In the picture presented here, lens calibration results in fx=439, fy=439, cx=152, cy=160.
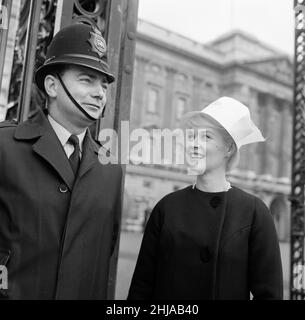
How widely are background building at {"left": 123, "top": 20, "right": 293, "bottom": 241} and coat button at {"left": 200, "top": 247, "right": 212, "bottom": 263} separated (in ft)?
82.8

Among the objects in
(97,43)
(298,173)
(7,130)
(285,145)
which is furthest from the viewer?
(285,145)

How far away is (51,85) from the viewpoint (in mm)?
1992

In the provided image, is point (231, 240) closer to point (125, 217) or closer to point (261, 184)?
point (125, 217)

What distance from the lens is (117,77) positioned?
2.60 metres

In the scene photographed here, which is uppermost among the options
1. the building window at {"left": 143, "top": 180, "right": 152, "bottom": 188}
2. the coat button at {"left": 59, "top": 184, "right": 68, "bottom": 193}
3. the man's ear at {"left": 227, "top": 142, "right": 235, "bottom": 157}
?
the building window at {"left": 143, "top": 180, "right": 152, "bottom": 188}

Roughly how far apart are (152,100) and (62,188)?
31416 millimetres

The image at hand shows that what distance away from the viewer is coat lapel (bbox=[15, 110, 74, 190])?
1858 millimetres

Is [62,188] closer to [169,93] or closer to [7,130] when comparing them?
[7,130]

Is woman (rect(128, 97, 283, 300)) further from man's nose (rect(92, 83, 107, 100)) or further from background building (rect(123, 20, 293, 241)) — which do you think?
background building (rect(123, 20, 293, 241))

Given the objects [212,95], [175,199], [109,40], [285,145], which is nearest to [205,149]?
[175,199]

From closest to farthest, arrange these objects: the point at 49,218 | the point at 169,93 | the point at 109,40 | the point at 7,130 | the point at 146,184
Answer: the point at 49,218, the point at 7,130, the point at 109,40, the point at 146,184, the point at 169,93

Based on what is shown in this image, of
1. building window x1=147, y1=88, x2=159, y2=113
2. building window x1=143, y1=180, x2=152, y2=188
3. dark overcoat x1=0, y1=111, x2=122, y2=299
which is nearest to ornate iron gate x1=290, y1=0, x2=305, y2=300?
dark overcoat x1=0, y1=111, x2=122, y2=299

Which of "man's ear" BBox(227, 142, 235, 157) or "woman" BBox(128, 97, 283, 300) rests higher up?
"man's ear" BBox(227, 142, 235, 157)

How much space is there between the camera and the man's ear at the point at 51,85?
1982 millimetres
